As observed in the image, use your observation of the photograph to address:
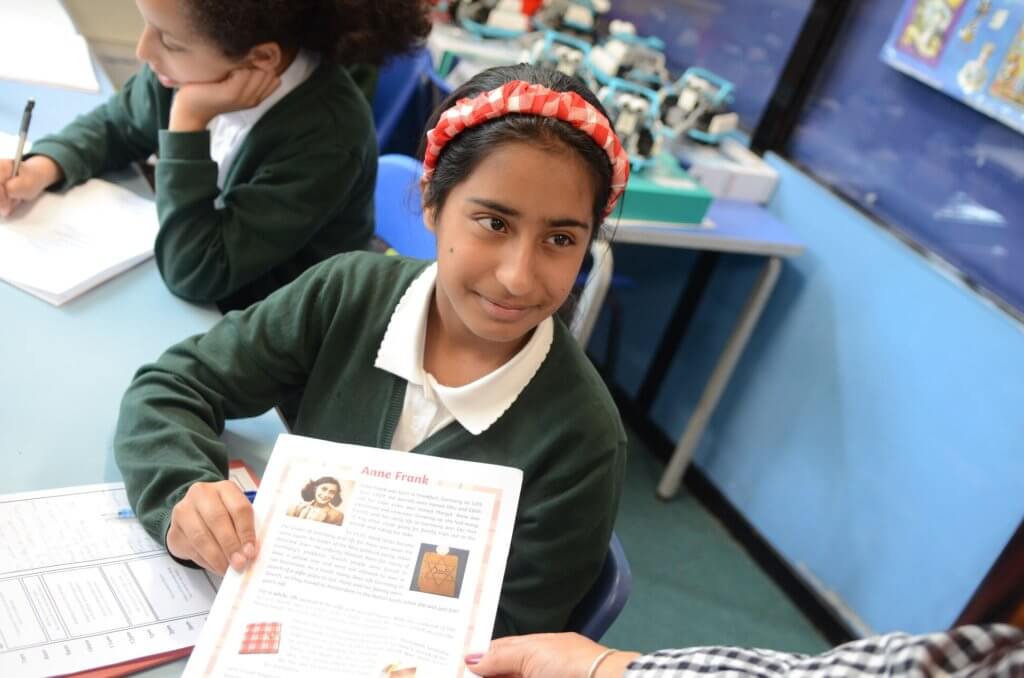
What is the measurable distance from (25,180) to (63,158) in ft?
0.30

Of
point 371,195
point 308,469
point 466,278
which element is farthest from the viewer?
point 371,195

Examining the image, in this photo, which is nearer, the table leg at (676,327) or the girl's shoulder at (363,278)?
the girl's shoulder at (363,278)

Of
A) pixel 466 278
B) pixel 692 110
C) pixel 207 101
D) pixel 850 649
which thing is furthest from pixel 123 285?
pixel 692 110

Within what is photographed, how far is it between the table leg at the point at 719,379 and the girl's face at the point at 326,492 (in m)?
1.63

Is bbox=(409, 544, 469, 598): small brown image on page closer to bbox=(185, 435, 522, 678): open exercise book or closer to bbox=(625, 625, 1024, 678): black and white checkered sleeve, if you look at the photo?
bbox=(185, 435, 522, 678): open exercise book

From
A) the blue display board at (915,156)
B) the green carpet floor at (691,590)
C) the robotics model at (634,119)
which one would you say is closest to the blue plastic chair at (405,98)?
the robotics model at (634,119)

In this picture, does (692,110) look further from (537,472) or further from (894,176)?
(537,472)

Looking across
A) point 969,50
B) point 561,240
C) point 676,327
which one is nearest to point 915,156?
point 969,50

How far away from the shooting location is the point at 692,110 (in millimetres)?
2207

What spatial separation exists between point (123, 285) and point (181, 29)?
0.40 metres

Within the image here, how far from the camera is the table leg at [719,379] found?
2.14 m

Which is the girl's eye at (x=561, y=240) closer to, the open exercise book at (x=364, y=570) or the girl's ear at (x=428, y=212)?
the girl's ear at (x=428, y=212)

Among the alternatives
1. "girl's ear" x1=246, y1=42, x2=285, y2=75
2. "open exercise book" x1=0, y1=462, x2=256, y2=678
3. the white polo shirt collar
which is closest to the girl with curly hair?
"girl's ear" x1=246, y1=42, x2=285, y2=75

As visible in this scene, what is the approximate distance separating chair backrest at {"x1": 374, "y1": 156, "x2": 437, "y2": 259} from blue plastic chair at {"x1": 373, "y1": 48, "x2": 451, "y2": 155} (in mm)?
497
